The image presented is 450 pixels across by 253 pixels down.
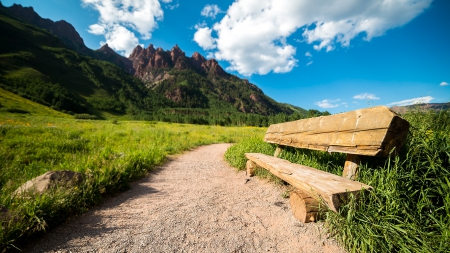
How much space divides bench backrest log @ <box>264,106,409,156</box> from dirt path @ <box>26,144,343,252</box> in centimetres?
126

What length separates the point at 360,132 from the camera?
2.50m

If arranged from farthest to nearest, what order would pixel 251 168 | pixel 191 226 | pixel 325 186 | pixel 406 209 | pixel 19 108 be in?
pixel 19 108 → pixel 251 168 → pixel 191 226 → pixel 325 186 → pixel 406 209

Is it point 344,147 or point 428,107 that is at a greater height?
point 428,107

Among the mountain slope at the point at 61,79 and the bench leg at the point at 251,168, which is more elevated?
the mountain slope at the point at 61,79

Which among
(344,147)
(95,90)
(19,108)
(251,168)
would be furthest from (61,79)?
(344,147)

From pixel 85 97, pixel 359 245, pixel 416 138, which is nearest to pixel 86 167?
pixel 359 245

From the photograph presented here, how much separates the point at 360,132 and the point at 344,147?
35 cm

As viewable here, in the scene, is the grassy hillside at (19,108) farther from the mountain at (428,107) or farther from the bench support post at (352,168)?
the mountain at (428,107)

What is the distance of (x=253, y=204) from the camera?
134 inches

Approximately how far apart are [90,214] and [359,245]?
392 cm

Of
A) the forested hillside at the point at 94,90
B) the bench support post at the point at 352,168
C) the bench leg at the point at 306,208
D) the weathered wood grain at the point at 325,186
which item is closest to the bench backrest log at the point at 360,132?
the bench support post at the point at 352,168

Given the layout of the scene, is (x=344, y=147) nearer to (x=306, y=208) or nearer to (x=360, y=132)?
(x=360, y=132)

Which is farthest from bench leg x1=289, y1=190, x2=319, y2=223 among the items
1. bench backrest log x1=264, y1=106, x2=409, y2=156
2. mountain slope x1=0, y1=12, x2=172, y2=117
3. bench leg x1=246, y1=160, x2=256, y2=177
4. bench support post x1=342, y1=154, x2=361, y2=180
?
mountain slope x1=0, y1=12, x2=172, y2=117

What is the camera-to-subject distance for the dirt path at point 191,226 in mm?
2209
